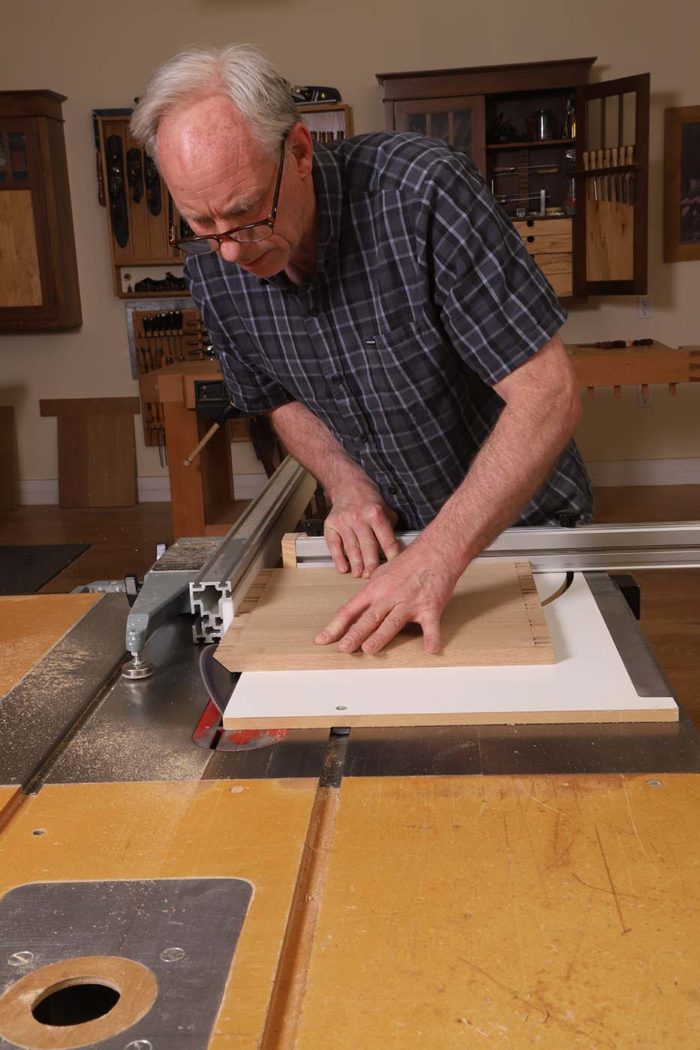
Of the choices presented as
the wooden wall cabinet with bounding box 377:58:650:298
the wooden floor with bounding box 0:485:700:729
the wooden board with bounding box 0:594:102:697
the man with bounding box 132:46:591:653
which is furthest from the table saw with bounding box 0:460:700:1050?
the wooden wall cabinet with bounding box 377:58:650:298

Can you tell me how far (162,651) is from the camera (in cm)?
154

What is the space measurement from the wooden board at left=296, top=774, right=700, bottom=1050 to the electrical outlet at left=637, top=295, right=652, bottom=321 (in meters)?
5.42

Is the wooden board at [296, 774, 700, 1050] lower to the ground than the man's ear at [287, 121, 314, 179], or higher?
lower

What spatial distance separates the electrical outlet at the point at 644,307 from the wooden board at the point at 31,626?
16.3 feet

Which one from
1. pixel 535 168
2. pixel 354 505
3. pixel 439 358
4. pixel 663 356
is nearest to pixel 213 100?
pixel 439 358

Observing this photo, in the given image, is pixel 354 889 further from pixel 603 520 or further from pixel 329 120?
pixel 329 120

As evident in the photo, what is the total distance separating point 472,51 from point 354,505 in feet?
16.0

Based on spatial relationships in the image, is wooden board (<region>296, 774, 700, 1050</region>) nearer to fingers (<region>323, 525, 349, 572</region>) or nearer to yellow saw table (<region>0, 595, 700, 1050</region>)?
yellow saw table (<region>0, 595, 700, 1050</region>)

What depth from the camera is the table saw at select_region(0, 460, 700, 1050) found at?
31.2 inches

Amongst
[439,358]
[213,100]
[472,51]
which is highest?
[472,51]

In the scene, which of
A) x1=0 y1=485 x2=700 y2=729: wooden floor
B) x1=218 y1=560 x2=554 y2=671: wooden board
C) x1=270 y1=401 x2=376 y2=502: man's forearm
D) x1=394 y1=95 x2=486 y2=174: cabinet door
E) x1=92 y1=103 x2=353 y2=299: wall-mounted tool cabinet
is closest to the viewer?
x1=218 y1=560 x2=554 y2=671: wooden board

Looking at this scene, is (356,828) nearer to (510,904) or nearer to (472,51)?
(510,904)

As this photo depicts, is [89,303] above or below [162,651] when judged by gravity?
above

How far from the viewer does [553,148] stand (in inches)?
230
